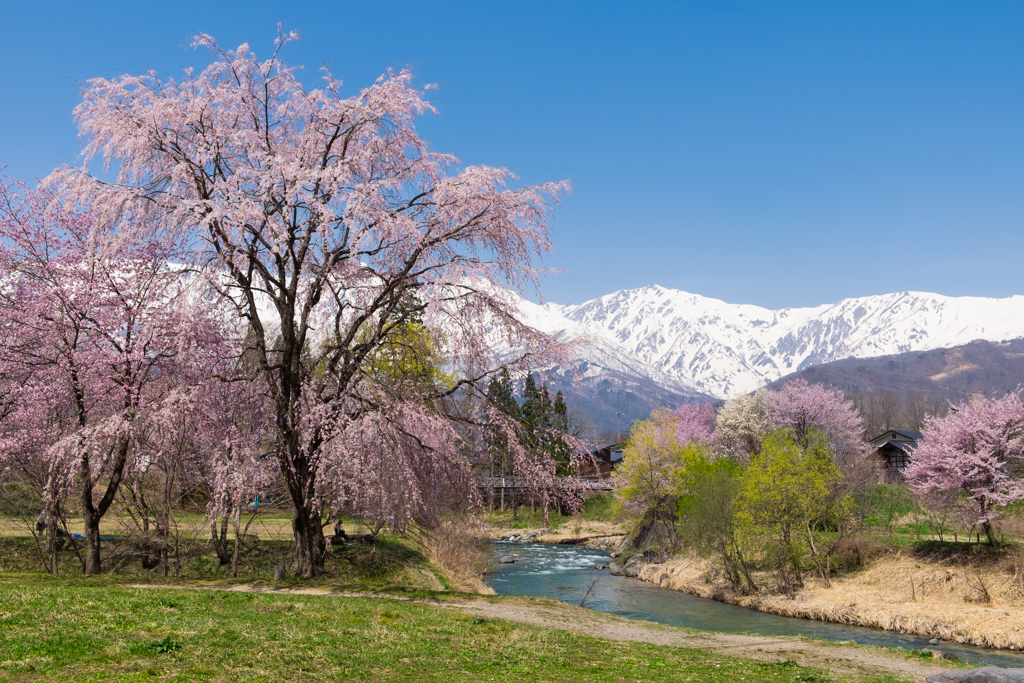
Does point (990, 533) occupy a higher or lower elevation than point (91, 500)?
lower

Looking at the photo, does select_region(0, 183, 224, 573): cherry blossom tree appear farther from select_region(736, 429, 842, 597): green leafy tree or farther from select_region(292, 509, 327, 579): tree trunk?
select_region(736, 429, 842, 597): green leafy tree

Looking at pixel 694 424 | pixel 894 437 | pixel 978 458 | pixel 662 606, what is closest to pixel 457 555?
pixel 662 606

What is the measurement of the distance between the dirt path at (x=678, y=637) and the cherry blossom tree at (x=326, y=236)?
335 cm

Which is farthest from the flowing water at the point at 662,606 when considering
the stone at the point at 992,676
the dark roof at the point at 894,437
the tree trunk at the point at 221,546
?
the dark roof at the point at 894,437

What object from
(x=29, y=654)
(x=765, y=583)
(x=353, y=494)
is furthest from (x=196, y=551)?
(x=765, y=583)

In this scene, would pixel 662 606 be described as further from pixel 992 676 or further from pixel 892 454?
pixel 892 454

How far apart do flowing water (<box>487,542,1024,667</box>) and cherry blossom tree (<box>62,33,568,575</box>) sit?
12252mm

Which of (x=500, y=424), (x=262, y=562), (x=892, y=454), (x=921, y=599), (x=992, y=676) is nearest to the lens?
(x=992, y=676)

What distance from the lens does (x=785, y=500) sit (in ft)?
118

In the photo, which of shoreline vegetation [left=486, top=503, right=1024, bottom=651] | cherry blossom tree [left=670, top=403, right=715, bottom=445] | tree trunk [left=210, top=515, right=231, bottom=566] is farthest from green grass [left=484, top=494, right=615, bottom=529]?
tree trunk [left=210, top=515, right=231, bottom=566]

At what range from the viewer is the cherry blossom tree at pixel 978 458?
1382 inches

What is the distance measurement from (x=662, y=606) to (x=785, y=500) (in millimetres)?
8353

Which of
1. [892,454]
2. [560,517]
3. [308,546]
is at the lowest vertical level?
[560,517]

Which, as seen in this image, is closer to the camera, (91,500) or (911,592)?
(91,500)
